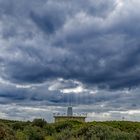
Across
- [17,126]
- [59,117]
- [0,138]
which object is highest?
[59,117]

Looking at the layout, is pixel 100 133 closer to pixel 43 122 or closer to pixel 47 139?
pixel 47 139

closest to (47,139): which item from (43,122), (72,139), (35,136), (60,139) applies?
(35,136)

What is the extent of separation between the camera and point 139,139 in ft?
95.5

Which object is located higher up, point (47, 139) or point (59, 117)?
point (59, 117)

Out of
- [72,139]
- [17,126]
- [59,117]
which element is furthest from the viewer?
[59,117]

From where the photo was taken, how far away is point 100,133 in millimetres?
29547

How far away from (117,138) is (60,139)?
487 cm

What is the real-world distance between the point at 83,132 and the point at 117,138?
25.7 feet

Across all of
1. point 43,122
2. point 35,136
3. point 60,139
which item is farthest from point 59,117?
point 60,139

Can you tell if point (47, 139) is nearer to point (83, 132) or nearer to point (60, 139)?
point (83, 132)

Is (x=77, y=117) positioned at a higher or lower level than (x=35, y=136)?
higher

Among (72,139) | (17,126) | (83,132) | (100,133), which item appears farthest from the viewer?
(17,126)

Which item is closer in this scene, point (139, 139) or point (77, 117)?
point (139, 139)

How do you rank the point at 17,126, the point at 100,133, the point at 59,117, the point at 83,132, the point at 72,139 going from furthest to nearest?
1. the point at 59,117
2. the point at 17,126
3. the point at 83,132
4. the point at 100,133
5. the point at 72,139
